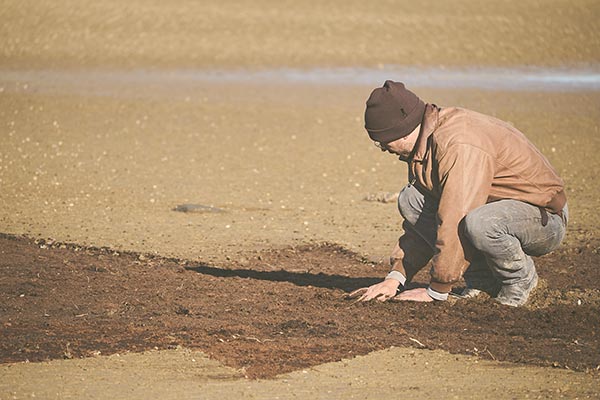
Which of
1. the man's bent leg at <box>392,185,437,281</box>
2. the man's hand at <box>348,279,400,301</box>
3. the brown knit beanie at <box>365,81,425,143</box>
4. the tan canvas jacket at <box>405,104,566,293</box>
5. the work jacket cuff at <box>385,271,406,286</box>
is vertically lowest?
the man's hand at <box>348,279,400,301</box>

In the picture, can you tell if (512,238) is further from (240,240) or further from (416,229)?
(240,240)

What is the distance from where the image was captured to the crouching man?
→ 5328mm

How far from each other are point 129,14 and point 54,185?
1414 cm

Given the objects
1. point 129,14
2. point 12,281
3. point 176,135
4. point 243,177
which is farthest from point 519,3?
point 12,281

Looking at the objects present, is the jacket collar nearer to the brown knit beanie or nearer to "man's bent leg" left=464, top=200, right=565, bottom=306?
the brown knit beanie

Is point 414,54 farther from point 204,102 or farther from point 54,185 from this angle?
point 54,185

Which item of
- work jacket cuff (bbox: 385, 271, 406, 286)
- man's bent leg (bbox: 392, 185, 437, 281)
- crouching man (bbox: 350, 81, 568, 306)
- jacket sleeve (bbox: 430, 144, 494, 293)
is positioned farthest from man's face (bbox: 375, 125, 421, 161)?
work jacket cuff (bbox: 385, 271, 406, 286)

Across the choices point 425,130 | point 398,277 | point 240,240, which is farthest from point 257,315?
point 240,240

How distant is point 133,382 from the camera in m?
4.95

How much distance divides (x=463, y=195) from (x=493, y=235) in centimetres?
30

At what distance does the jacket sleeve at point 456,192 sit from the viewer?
208 inches

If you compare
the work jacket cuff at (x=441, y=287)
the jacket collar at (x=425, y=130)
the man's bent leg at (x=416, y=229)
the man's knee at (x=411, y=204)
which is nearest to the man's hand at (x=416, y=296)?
the man's bent leg at (x=416, y=229)

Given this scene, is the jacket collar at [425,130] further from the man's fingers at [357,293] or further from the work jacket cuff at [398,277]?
the man's fingers at [357,293]

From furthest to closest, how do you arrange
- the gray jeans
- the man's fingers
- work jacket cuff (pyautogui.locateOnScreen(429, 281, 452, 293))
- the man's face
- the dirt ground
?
the man's fingers → work jacket cuff (pyautogui.locateOnScreen(429, 281, 452, 293)) → the gray jeans → the man's face → the dirt ground
